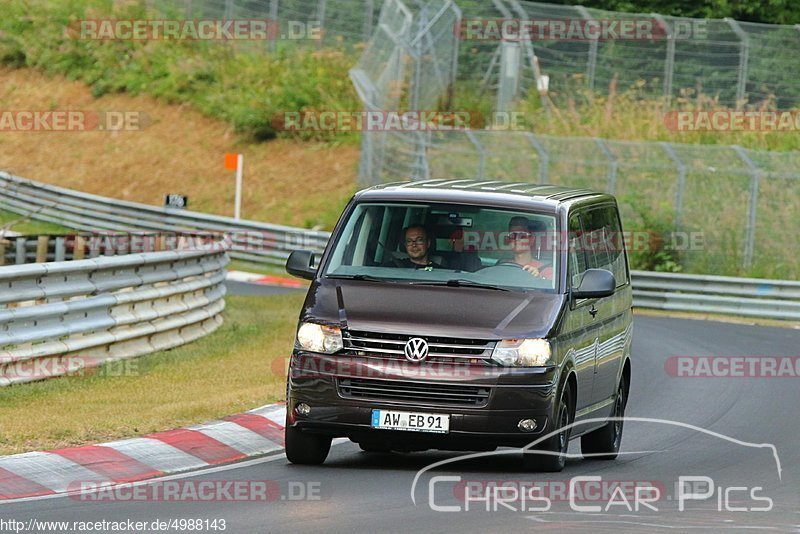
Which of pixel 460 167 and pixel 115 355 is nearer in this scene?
pixel 115 355

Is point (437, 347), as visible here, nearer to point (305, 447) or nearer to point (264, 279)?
point (305, 447)

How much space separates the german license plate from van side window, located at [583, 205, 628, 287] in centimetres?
227

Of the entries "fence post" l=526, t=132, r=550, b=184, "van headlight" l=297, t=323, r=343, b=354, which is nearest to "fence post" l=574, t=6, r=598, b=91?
"fence post" l=526, t=132, r=550, b=184

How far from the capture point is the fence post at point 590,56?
39375mm

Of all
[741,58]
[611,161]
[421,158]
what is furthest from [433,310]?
[741,58]

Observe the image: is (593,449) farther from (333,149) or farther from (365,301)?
(333,149)

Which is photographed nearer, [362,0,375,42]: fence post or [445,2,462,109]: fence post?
[445,2,462,109]: fence post

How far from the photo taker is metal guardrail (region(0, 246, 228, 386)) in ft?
47.8

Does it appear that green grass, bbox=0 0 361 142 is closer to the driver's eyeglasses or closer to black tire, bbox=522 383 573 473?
the driver's eyeglasses

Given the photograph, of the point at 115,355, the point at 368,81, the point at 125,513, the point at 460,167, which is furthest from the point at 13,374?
the point at 368,81

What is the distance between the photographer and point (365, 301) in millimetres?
10891

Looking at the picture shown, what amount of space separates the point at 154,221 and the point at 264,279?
581 cm

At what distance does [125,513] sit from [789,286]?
2266 centimetres

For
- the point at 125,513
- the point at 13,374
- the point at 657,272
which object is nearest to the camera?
the point at 125,513
